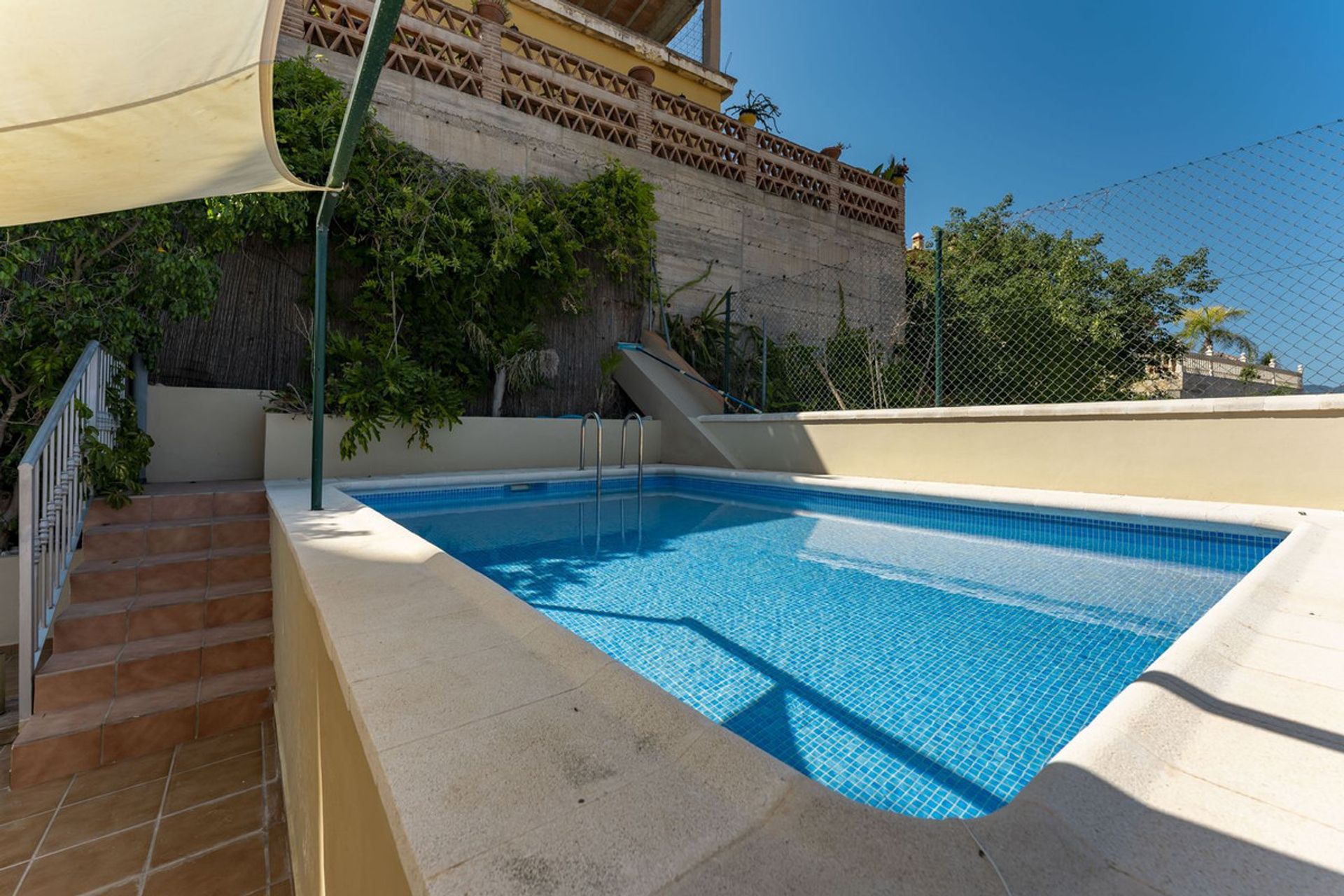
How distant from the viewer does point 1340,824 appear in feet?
2.63

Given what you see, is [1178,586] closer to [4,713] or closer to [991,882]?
[991,882]

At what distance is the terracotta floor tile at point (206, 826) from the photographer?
1881 mm

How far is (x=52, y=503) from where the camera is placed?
257 cm

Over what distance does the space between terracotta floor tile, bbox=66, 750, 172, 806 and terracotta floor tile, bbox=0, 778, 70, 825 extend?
0.04 m

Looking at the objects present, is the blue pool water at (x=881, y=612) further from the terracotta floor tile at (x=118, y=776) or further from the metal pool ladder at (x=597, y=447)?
the terracotta floor tile at (x=118, y=776)

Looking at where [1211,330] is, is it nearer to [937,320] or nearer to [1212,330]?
[1212,330]

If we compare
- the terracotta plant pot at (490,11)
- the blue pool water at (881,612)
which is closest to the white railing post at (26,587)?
the blue pool water at (881,612)

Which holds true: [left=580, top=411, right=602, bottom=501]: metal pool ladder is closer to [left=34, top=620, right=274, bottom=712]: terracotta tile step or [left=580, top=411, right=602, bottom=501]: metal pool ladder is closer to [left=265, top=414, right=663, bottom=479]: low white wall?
[left=265, top=414, right=663, bottom=479]: low white wall

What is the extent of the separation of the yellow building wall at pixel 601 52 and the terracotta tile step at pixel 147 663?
8.02 meters

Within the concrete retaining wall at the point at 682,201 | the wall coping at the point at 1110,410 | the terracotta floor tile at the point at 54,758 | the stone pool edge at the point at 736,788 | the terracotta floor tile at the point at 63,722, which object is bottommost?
the terracotta floor tile at the point at 54,758

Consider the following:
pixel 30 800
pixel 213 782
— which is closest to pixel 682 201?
pixel 213 782

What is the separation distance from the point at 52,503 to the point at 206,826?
1.70 metres

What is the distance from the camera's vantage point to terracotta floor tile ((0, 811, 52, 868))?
1822 mm

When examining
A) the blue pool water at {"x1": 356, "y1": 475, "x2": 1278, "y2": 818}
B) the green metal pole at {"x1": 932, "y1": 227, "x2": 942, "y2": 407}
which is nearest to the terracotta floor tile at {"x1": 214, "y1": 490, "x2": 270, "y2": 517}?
the blue pool water at {"x1": 356, "y1": 475, "x2": 1278, "y2": 818}
